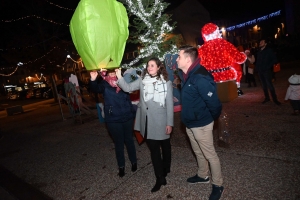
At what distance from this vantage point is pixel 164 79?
3062 millimetres

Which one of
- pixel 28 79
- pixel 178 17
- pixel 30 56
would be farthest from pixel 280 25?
pixel 28 79

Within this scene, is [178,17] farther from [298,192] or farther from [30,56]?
[298,192]

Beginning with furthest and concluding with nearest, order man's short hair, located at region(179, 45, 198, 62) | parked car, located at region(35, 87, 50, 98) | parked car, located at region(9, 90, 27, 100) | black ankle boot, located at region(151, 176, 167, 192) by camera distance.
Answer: parked car, located at region(9, 90, 27, 100) < parked car, located at region(35, 87, 50, 98) < black ankle boot, located at region(151, 176, 167, 192) < man's short hair, located at region(179, 45, 198, 62)

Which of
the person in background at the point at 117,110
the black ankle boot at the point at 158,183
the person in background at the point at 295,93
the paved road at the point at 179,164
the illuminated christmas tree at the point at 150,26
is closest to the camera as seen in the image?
the paved road at the point at 179,164

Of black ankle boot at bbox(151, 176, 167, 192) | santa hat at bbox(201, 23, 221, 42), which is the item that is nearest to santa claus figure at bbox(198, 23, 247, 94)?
santa hat at bbox(201, 23, 221, 42)

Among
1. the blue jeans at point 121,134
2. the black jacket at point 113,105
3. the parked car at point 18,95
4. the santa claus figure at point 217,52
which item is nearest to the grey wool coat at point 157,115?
the black jacket at point 113,105

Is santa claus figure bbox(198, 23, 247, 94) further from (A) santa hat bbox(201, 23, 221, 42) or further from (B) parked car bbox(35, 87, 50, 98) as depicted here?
(B) parked car bbox(35, 87, 50, 98)

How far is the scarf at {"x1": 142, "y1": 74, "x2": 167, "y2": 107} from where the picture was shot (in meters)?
3.01

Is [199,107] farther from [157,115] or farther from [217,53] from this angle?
[217,53]

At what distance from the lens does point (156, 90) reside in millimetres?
3010

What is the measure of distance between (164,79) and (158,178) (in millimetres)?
1368

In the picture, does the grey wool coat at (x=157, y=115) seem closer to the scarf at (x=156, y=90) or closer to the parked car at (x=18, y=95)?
the scarf at (x=156, y=90)

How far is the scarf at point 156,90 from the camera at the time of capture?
3.01 m

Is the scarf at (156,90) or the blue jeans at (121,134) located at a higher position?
the scarf at (156,90)
